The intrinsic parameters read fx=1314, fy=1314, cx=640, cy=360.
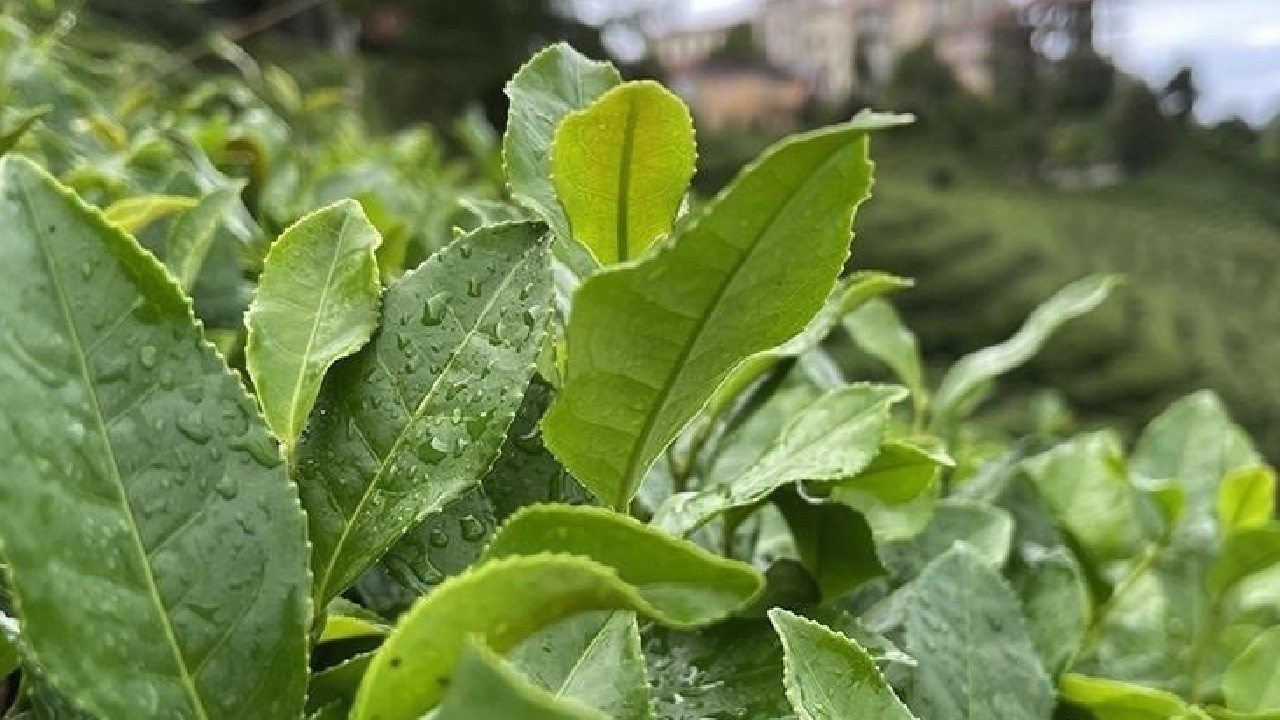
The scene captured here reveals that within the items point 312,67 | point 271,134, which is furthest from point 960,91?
point 271,134

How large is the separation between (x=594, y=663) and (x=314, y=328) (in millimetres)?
103

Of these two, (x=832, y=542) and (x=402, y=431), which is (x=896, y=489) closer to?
(x=832, y=542)

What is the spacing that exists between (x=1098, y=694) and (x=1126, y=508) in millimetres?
209

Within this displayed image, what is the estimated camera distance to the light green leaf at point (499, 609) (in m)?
0.19

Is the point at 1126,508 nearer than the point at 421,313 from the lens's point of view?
No

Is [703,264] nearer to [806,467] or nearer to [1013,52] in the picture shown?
[806,467]

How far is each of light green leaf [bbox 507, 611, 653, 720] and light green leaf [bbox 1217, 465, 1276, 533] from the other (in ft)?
1.22

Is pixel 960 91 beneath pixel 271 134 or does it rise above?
beneath

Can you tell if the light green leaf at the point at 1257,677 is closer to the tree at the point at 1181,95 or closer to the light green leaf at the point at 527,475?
the light green leaf at the point at 527,475

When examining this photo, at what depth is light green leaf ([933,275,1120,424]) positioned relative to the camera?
1.74ft

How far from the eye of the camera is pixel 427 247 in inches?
28.7

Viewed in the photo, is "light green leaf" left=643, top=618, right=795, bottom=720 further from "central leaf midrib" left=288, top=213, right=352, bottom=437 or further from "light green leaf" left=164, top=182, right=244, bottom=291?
"light green leaf" left=164, top=182, right=244, bottom=291

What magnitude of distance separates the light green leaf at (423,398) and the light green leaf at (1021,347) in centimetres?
27

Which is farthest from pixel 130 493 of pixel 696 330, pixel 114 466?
pixel 696 330
